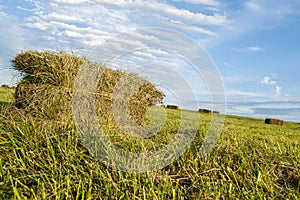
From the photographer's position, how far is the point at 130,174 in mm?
3428

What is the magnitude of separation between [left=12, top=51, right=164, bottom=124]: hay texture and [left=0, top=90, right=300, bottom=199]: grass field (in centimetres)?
110

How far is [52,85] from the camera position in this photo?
556 cm

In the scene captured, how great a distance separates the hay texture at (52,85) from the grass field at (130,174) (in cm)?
110

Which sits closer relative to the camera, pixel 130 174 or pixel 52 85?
pixel 130 174

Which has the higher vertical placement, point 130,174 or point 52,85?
point 52,85

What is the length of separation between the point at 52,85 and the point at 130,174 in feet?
9.19

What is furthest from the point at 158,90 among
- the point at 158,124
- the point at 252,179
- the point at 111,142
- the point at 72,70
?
the point at 252,179

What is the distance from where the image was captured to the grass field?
3.17m

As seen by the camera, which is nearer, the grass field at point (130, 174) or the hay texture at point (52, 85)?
the grass field at point (130, 174)

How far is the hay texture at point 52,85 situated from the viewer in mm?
5414

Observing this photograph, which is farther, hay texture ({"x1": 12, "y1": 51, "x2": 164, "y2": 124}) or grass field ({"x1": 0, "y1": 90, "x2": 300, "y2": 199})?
hay texture ({"x1": 12, "y1": 51, "x2": 164, "y2": 124})

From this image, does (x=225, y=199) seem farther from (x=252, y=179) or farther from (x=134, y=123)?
(x=134, y=123)

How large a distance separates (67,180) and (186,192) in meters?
1.21

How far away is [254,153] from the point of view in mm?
4070
